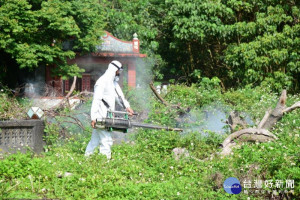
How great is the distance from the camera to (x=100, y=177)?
625 centimetres

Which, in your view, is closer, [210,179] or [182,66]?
[210,179]

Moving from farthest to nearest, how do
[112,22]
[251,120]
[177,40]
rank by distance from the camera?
[112,22] → [177,40] → [251,120]

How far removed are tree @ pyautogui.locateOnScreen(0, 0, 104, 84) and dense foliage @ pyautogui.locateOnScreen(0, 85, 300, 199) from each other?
952 centimetres

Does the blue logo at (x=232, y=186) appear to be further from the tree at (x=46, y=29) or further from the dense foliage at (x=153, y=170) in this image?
the tree at (x=46, y=29)

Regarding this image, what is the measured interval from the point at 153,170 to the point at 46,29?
12.5 m

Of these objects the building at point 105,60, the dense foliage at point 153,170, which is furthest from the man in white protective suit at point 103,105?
the building at point 105,60

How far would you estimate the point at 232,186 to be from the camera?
18.9 ft

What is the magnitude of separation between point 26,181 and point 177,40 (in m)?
16.9

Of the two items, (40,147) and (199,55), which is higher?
(199,55)

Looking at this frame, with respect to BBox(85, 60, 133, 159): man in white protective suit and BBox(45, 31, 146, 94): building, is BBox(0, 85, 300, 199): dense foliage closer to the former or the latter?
BBox(85, 60, 133, 159): man in white protective suit

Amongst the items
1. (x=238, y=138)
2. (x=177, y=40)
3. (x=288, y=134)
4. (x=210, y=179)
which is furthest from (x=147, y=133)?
(x=177, y=40)

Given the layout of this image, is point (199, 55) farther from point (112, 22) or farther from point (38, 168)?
point (38, 168)

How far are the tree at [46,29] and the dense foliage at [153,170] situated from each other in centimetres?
952

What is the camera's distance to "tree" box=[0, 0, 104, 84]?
17109 millimetres
